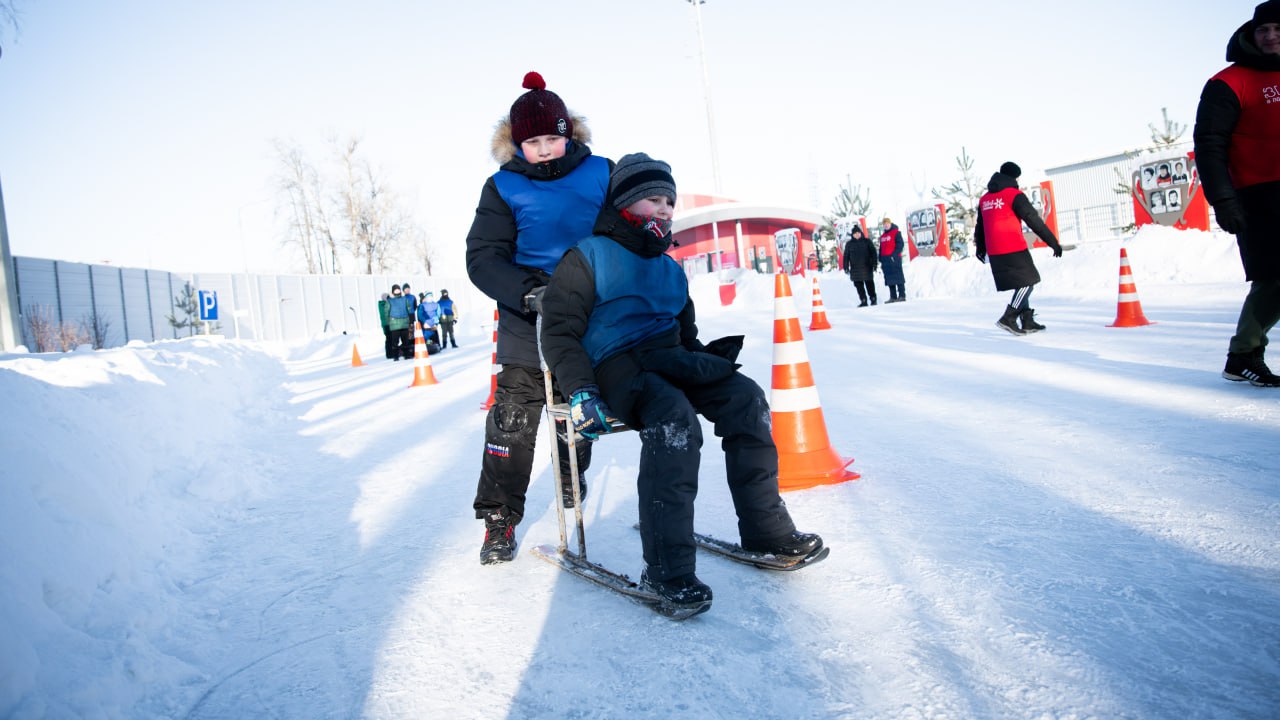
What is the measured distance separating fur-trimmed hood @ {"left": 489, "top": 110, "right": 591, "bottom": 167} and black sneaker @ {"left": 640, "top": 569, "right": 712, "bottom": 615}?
171cm

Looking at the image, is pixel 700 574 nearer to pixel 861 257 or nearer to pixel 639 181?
pixel 639 181

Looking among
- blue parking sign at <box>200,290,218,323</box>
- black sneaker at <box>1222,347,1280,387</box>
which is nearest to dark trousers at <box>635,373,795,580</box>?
black sneaker at <box>1222,347,1280,387</box>

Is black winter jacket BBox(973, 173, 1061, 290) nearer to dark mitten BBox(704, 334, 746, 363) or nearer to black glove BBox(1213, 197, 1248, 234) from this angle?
black glove BBox(1213, 197, 1248, 234)

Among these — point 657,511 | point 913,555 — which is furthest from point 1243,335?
point 657,511

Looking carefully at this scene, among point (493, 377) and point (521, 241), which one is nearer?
point (521, 241)

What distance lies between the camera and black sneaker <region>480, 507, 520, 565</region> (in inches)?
103

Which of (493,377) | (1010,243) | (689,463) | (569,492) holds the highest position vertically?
(1010,243)

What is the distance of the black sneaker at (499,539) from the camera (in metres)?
2.63

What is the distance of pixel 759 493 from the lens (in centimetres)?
224

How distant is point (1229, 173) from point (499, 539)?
166 inches

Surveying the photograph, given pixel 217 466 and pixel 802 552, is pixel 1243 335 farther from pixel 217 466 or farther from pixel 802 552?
pixel 217 466

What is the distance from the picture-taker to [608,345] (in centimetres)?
225

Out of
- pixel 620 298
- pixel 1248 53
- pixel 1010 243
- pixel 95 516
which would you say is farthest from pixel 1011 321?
pixel 95 516

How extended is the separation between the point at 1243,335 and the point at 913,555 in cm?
309
